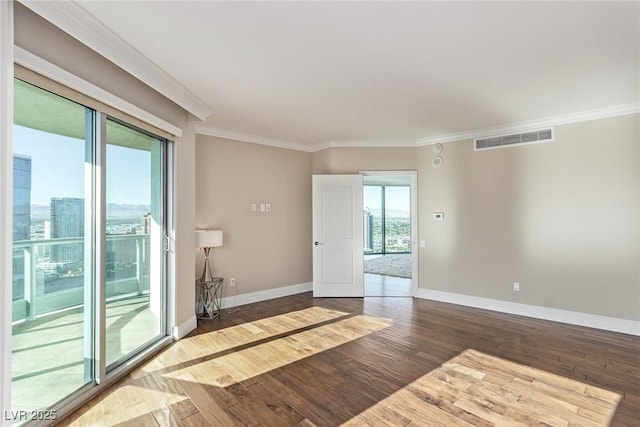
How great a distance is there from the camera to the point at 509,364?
2920 mm

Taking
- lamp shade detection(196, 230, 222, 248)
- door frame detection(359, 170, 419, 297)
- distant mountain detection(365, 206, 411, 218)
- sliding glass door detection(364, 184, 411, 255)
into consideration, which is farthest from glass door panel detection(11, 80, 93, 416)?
distant mountain detection(365, 206, 411, 218)

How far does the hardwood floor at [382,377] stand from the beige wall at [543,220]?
568mm

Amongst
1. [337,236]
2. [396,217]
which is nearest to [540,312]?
[337,236]

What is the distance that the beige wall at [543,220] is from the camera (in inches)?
147

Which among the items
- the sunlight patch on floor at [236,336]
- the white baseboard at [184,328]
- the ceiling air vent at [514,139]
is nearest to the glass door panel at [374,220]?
the ceiling air vent at [514,139]

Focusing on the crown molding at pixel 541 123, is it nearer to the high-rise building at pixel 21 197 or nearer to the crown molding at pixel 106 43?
the crown molding at pixel 106 43

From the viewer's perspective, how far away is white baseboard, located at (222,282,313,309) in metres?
4.79

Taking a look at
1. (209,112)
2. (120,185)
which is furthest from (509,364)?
(209,112)

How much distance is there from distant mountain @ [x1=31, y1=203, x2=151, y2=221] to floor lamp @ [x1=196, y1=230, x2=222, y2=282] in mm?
974

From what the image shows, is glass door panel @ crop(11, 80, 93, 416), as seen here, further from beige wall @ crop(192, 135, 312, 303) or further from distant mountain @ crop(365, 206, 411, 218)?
distant mountain @ crop(365, 206, 411, 218)

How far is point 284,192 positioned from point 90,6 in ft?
12.5

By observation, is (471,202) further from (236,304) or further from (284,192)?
(236,304)

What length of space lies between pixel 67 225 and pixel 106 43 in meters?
1.34

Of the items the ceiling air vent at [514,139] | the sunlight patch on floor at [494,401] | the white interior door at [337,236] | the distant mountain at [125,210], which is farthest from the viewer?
the white interior door at [337,236]
